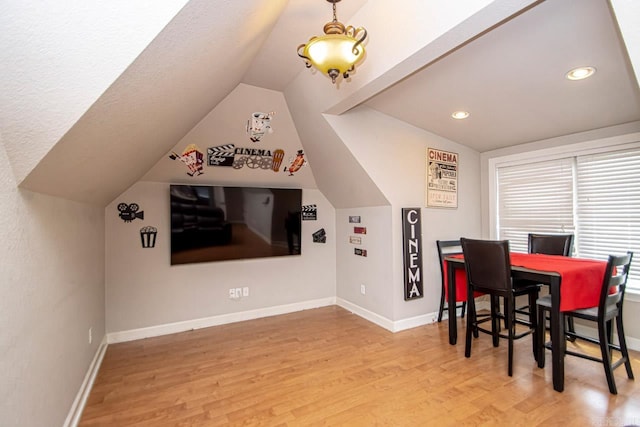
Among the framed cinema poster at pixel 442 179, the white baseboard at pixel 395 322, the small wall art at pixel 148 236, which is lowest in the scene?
the white baseboard at pixel 395 322

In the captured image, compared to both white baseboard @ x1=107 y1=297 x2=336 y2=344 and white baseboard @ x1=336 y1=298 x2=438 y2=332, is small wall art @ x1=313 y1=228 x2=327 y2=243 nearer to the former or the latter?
white baseboard @ x1=107 y1=297 x2=336 y2=344

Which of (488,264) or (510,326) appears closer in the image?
(510,326)

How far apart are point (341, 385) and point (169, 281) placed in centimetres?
232

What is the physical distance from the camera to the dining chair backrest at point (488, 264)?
260 centimetres

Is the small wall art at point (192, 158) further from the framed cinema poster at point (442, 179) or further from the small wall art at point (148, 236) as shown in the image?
the framed cinema poster at point (442, 179)

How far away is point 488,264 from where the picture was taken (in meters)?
2.72

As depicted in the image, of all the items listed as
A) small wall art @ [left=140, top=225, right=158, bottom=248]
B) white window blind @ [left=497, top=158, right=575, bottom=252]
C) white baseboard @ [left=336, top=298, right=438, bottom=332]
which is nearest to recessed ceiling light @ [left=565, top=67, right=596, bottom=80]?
white window blind @ [left=497, top=158, right=575, bottom=252]

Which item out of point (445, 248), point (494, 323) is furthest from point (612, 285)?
point (445, 248)

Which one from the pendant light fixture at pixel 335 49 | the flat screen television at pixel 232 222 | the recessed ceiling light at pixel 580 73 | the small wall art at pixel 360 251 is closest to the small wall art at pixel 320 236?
the flat screen television at pixel 232 222

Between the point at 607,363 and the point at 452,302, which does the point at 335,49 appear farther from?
the point at 607,363

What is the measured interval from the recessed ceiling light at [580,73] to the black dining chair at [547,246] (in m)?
1.74

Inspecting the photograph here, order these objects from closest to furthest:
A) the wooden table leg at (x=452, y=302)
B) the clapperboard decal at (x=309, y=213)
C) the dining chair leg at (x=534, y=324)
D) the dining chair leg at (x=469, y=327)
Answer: the dining chair leg at (x=534, y=324)
the dining chair leg at (x=469, y=327)
the wooden table leg at (x=452, y=302)
the clapperboard decal at (x=309, y=213)

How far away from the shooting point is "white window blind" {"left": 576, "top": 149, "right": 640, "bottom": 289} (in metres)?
3.00

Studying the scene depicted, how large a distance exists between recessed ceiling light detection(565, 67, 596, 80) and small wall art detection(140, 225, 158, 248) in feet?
13.6
